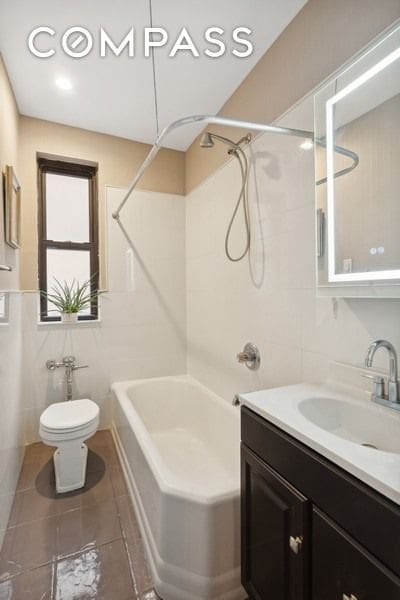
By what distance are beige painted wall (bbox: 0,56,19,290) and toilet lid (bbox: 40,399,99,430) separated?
0.88m

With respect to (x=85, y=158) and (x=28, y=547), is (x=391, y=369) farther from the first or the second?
(x=85, y=158)

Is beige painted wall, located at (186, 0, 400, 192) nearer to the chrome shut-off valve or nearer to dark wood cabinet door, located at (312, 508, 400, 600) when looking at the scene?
the chrome shut-off valve

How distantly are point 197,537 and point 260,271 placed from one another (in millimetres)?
1349

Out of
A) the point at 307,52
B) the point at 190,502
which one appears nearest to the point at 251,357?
the point at 190,502

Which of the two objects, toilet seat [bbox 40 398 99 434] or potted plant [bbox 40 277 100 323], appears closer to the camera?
toilet seat [bbox 40 398 99 434]

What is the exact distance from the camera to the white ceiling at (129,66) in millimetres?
1490

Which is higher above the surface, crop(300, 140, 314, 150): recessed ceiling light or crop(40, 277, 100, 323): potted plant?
crop(300, 140, 314, 150): recessed ceiling light

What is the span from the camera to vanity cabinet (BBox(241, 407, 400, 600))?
2.11 feet

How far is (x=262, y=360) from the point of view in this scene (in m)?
1.80

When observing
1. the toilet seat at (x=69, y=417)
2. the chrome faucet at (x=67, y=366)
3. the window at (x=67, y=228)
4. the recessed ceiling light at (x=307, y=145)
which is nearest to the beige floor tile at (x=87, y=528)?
the toilet seat at (x=69, y=417)

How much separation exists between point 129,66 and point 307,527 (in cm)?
245

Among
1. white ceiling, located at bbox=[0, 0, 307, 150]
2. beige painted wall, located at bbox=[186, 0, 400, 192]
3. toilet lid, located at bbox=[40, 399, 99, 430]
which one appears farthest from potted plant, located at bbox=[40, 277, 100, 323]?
beige painted wall, located at bbox=[186, 0, 400, 192]

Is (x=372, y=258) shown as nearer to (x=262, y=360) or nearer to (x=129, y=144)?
(x=262, y=360)

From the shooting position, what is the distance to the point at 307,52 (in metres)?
1.44
